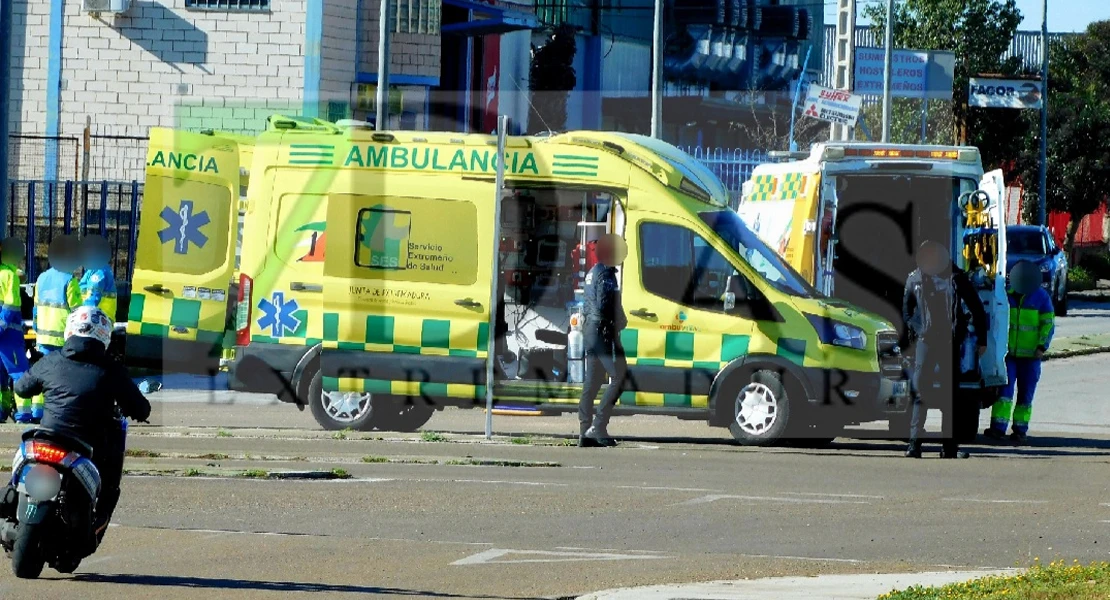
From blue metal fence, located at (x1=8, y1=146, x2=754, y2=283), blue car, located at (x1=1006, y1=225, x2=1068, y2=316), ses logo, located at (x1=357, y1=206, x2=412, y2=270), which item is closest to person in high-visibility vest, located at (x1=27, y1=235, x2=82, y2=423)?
ses logo, located at (x1=357, y1=206, x2=412, y2=270)

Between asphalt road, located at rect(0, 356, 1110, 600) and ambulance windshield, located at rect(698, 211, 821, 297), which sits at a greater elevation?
ambulance windshield, located at rect(698, 211, 821, 297)

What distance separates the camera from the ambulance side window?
16.0 m

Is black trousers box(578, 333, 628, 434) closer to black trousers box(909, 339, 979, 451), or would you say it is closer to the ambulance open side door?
black trousers box(909, 339, 979, 451)

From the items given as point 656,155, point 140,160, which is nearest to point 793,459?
point 656,155

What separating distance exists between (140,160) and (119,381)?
2203 centimetres

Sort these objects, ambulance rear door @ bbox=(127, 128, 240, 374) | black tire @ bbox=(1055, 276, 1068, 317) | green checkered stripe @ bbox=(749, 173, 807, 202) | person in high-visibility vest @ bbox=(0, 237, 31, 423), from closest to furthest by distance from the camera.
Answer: person in high-visibility vest @ bbox=(0, 237, 31, 423) → ambulance rear door @ bbox=(127, 128, 240, 374) → green checkered stripe @ bbox=(749, 173, 807, 202) → black tire @ bbox=(1055, 276, 1068, 317)

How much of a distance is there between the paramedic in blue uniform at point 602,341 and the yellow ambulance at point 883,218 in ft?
7.33

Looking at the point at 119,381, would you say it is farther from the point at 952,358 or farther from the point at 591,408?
the point at 952,358

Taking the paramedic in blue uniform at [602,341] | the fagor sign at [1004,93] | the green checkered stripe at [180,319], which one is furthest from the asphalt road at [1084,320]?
the paramedic in blue uniform at [602,341]

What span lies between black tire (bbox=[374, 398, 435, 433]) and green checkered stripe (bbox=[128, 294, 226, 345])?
2275 millimetres

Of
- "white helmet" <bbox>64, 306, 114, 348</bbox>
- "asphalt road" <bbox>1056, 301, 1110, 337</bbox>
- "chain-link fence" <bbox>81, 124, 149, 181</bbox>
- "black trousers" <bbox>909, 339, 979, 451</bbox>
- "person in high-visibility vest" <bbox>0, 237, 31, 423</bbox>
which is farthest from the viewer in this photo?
"asphalt road" <bbox>1056, 301, 1110, 337</bbox>

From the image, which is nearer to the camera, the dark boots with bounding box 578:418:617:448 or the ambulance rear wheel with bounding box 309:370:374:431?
the dark boots with bounding box 578:418:617:448

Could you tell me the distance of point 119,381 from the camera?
30.6 ft

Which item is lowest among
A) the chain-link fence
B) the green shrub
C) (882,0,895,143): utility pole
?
the green shrub
